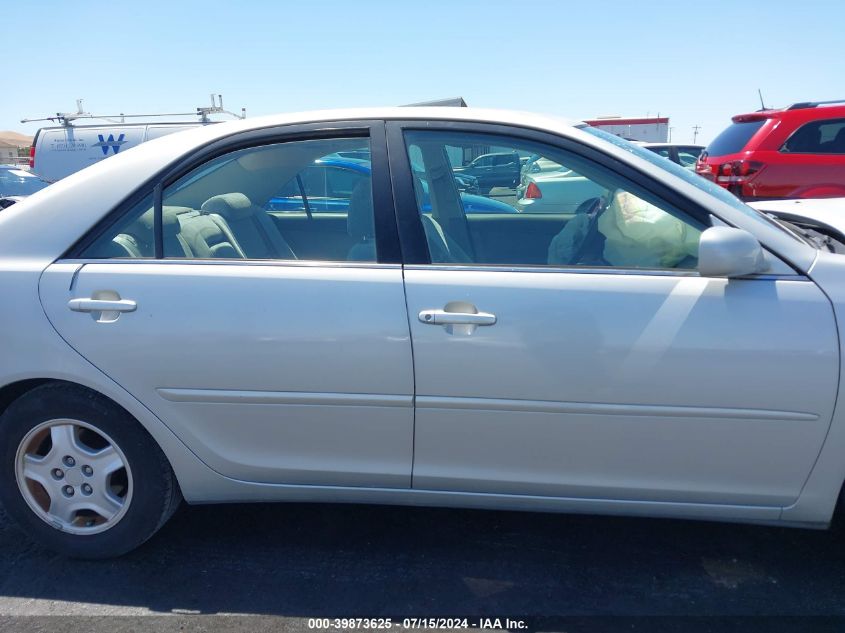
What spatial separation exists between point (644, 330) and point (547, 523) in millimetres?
1047

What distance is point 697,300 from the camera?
2.17 meters

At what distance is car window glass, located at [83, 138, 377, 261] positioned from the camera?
8.18ft

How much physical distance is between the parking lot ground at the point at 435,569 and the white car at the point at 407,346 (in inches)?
8.6

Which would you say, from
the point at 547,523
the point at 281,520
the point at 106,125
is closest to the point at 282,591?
the point at 281,520

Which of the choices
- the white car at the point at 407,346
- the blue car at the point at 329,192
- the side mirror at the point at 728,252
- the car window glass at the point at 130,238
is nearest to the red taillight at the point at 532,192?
the blue car at the point at 329,192

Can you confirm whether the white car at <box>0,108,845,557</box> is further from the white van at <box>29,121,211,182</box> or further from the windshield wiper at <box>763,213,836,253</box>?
the white van at <box>29,121,211,182</box>

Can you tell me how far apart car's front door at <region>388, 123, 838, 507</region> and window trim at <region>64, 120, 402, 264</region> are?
3.6 inches

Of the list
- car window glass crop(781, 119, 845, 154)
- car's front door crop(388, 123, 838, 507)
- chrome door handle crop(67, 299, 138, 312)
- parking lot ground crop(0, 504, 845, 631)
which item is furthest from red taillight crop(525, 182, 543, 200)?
car window glass crop(781, 119, 845, 154)

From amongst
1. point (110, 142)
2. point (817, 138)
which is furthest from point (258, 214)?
point (110, 142)

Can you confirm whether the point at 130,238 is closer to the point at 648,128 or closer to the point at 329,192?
the point at 329,192

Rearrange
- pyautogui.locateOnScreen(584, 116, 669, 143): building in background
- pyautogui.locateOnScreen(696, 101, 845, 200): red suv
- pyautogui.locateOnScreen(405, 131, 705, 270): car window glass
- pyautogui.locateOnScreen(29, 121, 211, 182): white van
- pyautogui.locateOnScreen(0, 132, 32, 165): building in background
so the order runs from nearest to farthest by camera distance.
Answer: pyautogui.locateOnScreen(405, 131, 705, 270): car window glass
pyautogui.locateOnScreen(696, 101, 845, 200): red suv
pyautogui.locateOnScreen(29, 121, 211, 182): white van
pyautogui.locateOnScreen(584, 116, 669, 143): building in background
pyautogui.locateOnScreen(0, 132, 32, 165): building in background

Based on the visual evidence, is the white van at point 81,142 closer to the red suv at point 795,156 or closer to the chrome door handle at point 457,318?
the red suv at point 795,156

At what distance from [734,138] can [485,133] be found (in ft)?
23.0

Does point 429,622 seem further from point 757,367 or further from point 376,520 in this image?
point 757,367
